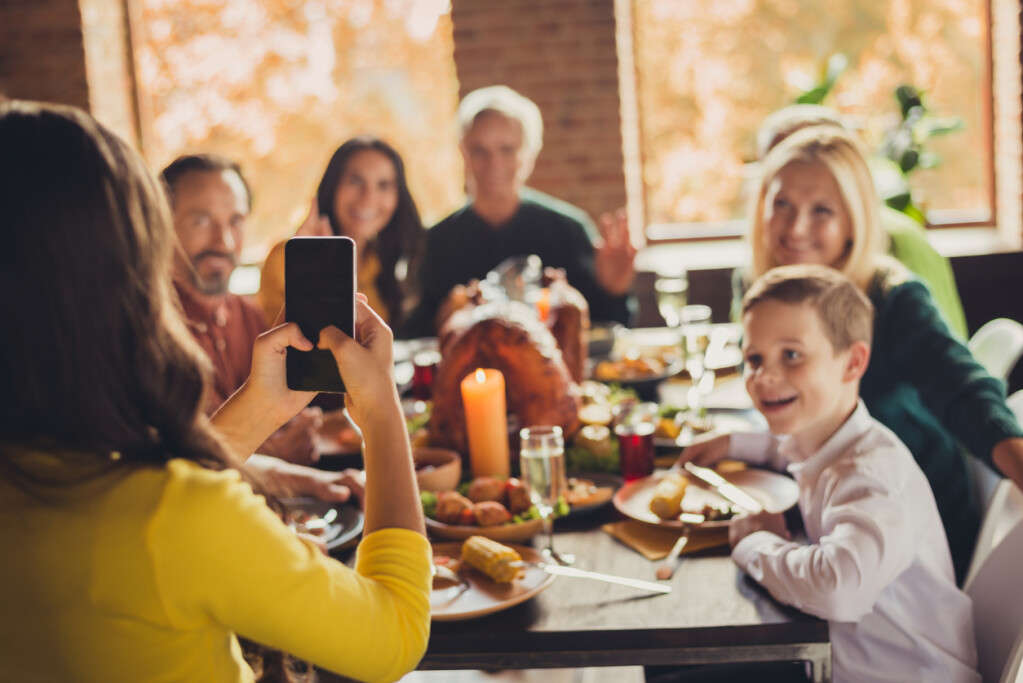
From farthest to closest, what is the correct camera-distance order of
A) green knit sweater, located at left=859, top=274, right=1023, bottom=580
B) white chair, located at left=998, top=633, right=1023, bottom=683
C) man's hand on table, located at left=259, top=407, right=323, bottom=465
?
man's hand on table, located at left=259, top=407, right=323, bottom=465
green knit sweater, located at left=859, top=274, right=1023, bottom=580
white chair, located at left=998, top=633, right=1023, bottom=683

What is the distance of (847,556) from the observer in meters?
1.24

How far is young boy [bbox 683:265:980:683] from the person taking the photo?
126cm

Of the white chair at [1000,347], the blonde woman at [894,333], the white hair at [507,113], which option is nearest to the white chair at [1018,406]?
the blonde woman at [894,333]

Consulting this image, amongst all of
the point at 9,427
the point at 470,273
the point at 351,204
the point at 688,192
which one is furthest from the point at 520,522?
the point at 688,192

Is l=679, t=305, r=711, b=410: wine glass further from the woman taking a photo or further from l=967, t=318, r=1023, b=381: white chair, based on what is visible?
the woman taking a photo

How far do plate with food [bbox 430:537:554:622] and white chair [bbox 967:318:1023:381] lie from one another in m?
1.42

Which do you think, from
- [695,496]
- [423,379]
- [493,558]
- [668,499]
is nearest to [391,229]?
[423,379]

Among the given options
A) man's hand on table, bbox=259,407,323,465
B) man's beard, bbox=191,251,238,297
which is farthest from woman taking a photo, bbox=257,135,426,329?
man's hand on table, bbox=259,407,323,465

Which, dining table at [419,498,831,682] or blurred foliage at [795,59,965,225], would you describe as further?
blurred foliage at [795,59,965,225]

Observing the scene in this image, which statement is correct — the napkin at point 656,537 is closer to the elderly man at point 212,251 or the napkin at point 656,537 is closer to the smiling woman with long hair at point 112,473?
the smiling woman with long hair at point 112,473

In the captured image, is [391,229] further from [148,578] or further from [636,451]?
[148,578]

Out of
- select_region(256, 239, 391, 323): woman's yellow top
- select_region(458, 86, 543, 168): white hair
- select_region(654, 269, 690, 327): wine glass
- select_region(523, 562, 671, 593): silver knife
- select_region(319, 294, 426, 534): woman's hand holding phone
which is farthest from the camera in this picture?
select_region(458, 86, 543, 168): white hair

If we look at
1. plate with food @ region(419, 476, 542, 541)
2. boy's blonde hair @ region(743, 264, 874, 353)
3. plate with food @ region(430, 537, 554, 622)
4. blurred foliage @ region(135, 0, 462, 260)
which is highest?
blurred foliage @ region(135, 0, 462, 260)

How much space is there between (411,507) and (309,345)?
0.23 meters
